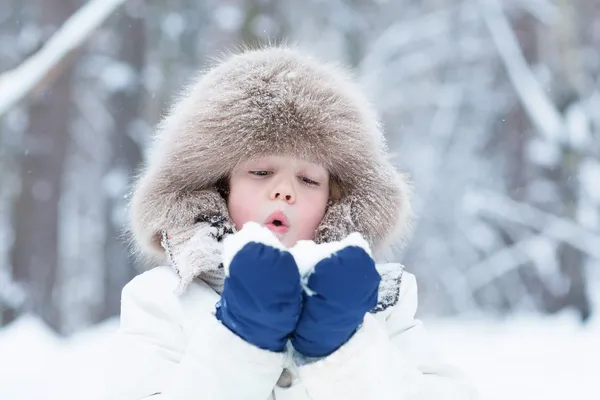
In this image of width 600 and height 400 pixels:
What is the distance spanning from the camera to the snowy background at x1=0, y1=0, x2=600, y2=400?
24.7ft

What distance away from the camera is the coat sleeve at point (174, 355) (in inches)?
54.9

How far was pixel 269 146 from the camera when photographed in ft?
6.04

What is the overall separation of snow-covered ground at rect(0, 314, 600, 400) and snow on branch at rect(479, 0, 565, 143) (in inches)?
122

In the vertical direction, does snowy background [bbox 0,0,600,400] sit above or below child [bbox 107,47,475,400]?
above

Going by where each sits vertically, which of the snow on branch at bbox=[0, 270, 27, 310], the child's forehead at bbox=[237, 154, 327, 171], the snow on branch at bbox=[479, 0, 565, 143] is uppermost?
the snow on branch at bbox=[479, 0, 565, 143]

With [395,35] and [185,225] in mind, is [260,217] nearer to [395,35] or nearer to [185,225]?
[185,225]

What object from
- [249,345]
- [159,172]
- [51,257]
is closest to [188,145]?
[159,172]

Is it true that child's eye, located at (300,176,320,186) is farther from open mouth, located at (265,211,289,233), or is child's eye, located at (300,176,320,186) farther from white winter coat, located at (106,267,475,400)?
white winter coat, located at (106,267,475,400)

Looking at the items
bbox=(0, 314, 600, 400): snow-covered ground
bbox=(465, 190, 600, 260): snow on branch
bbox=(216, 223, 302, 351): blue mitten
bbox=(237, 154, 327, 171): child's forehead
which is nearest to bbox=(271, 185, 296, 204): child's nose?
bbox=(237, 154, 327, 171): child's forehead

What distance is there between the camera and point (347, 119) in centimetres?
197

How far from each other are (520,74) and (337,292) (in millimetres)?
10036

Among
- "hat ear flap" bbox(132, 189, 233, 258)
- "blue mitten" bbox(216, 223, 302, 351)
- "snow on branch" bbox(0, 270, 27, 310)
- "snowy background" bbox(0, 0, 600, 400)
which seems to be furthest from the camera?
"snow on branch" bbox(0, 270, 27, 310)

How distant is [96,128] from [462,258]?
6.51m

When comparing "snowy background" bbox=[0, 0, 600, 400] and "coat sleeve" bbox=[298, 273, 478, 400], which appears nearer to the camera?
"coat sleeve" bbox=[298, 273, 478, 400]
